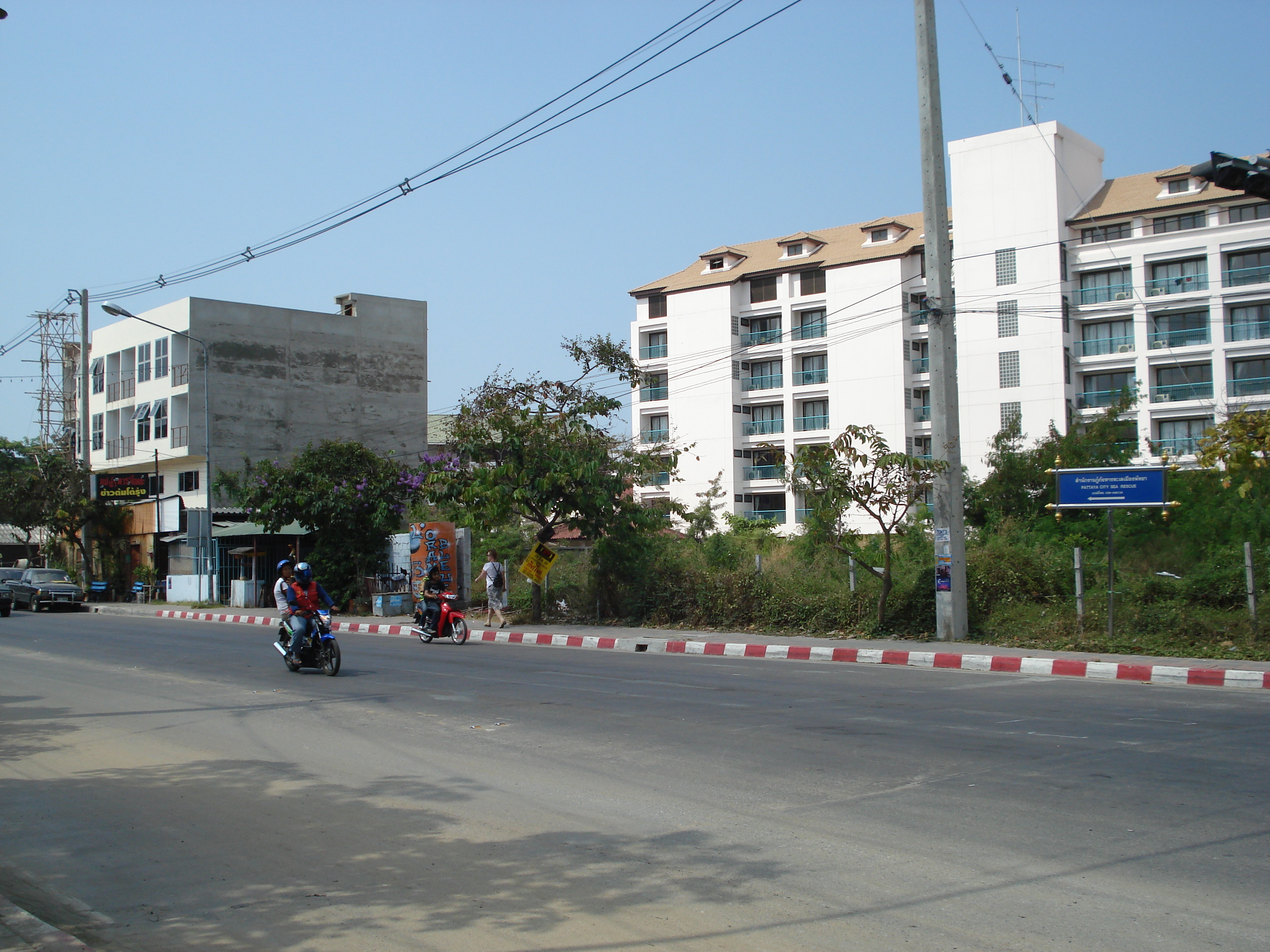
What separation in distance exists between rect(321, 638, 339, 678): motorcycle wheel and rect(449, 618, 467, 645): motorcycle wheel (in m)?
5.65

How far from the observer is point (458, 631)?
20234mm

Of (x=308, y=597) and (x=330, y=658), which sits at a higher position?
(x=308, y=597)

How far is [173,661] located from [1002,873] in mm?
14492

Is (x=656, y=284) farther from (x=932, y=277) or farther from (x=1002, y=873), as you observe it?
(x=1002, y=873)

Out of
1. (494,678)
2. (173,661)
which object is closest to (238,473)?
(173,661)

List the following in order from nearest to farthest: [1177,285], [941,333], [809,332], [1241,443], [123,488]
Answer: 1. [1241,443]
2. [941,333]
3. [123,488]
4. [1177,285]
5. [809,332]

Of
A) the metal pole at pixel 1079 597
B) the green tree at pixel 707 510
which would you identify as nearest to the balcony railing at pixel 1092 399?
the green tree at pixel 707 510

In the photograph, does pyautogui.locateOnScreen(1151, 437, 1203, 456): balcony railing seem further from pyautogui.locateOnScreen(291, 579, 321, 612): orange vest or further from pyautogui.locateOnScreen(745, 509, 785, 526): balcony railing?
pyautogui.locateOnScreen(291, 579, 321, 612): orange vest

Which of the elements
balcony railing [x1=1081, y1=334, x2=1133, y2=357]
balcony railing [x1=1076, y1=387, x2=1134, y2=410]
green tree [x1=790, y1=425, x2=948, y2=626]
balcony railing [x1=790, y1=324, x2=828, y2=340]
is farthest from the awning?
balcony railing [x1=1081, y1=334, x2=1133, y2=357]

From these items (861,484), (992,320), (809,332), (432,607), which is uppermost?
(809,332)

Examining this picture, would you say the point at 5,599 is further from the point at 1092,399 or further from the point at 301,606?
the point at 1092,399

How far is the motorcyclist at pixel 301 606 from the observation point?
14555mm

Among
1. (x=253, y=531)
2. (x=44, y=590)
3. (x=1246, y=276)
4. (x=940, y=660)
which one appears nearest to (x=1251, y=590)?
(x=940, y=660)

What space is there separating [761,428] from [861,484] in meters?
44.5
